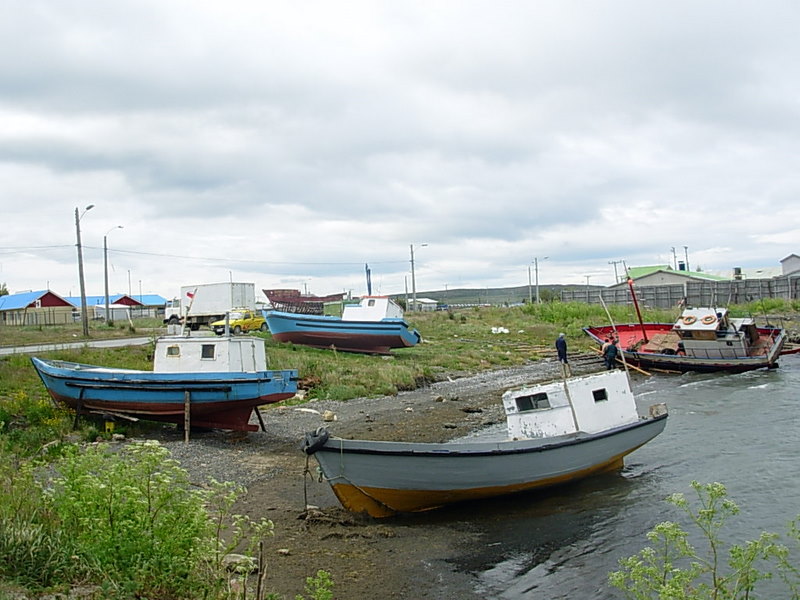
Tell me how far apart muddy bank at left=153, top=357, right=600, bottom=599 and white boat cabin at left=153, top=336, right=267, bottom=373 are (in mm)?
1856

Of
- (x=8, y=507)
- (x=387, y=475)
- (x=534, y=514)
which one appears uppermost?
(x=8, y=507)

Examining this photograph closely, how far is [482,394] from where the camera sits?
28.0 meters

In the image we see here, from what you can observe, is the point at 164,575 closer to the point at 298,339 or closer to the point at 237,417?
the point at 237,417

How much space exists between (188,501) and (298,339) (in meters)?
30.2

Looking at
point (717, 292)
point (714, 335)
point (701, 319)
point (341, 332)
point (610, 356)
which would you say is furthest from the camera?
point (717, 292)

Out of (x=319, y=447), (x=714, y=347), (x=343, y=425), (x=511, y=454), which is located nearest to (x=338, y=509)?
(x=319, y=447)

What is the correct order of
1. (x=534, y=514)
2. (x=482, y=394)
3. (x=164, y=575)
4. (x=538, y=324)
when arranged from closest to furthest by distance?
1. (x=164, y=575)
2. (x=534, y=514)
3. (x=482, y=394)
4. (x=538, y=324)

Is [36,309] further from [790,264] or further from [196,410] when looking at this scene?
[790,264]

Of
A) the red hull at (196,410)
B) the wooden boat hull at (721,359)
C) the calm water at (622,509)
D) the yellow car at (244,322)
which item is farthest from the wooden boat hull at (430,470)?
the yellow car at (244,322)

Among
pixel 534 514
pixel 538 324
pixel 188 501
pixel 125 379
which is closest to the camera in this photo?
pixel 188 501

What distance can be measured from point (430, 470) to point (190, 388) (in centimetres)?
847

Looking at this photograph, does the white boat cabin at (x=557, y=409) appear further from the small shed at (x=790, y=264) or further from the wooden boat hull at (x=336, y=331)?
the small shed at (x=790, y=264)

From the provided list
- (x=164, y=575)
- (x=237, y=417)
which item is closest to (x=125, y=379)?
(x=237, y=417)

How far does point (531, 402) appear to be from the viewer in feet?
48.9
